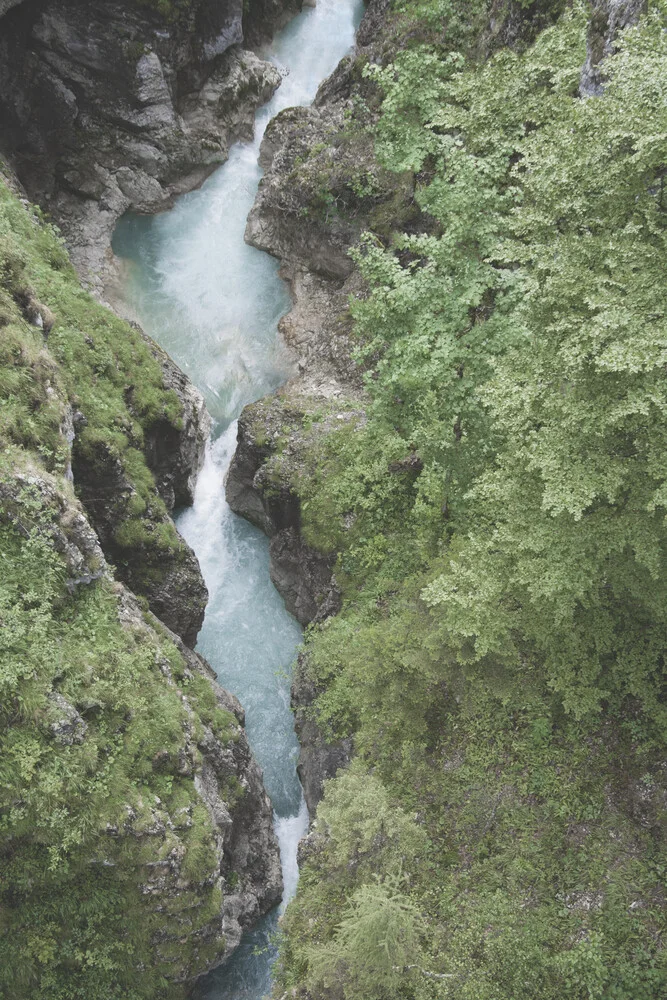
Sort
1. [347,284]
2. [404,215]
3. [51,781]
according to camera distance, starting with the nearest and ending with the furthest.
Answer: [51,781]
[404,215]
[347,284]

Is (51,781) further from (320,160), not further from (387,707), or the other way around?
Result: (320,160)

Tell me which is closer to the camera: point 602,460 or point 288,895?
point 602,460

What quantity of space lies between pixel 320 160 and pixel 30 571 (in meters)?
16.4

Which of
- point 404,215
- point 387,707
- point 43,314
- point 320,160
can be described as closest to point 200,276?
point 320,160

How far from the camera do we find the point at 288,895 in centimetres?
1508

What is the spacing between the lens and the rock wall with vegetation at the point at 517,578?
748 centimetres

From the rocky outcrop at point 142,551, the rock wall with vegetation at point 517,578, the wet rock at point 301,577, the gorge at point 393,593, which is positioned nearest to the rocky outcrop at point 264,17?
the gorge at point 393,593

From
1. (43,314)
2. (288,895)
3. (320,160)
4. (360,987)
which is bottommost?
(288,895)

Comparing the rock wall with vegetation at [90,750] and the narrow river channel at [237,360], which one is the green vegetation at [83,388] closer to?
the rock wall with vegetation at [90,750]

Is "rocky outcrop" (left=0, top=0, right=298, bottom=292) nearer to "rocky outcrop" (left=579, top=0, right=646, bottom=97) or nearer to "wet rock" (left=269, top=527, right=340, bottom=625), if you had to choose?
"wet rock" (left=269, top=527, right=340, bottom=625)

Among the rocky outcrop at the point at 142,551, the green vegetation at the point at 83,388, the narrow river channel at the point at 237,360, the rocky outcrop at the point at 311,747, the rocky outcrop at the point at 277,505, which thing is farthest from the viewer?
the rocky outcrop at the point at 277,505

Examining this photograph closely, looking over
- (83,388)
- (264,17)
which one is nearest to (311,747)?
(83,388)

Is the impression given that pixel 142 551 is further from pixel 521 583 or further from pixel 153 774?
pixel 521 583

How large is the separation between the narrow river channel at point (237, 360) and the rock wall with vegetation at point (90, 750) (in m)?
1.46
